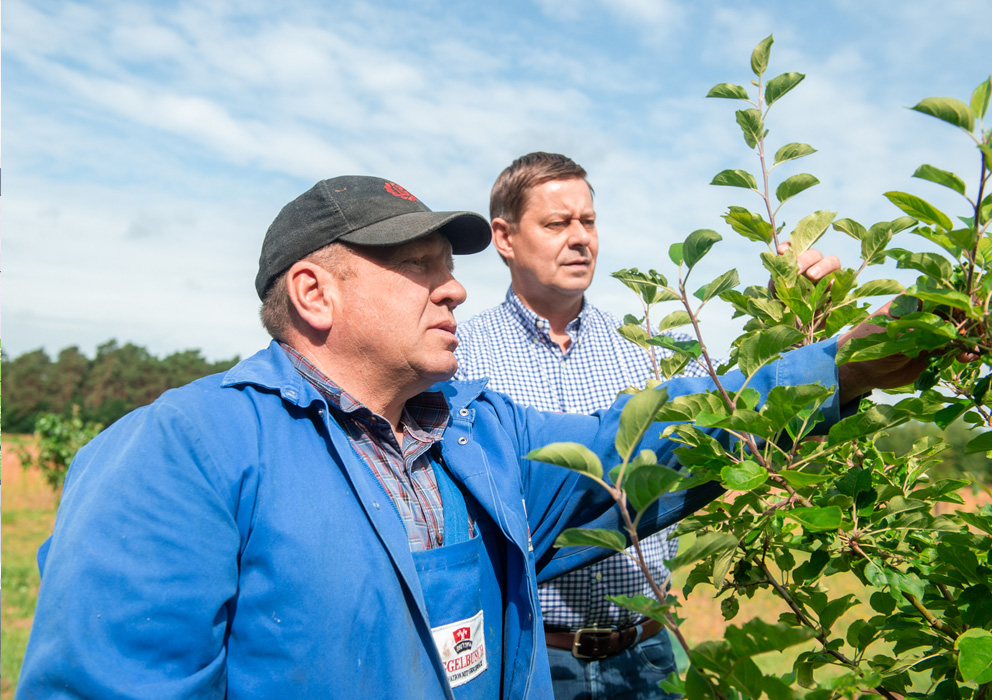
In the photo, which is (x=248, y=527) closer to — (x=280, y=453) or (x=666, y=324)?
(x=280, y=453)

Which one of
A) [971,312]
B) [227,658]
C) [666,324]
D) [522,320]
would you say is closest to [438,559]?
[227,658]

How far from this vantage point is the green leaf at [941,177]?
1026 millimetres

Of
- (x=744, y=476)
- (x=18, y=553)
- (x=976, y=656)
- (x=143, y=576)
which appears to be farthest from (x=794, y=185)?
(x=18, y=553)

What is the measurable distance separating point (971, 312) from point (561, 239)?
2.03m

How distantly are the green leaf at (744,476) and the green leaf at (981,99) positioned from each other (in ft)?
1.95

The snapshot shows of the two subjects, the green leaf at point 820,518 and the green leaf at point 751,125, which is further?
the green leaf at point 751,125

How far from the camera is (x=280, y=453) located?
1508 millimetres

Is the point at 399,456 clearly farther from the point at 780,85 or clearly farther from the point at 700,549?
the point at 780,85

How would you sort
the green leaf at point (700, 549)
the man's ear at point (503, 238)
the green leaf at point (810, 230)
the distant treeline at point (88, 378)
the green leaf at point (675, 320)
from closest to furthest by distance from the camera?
the green leaf at point (700, 549) → the green leaf at point (810, 230) → the green leaf at point (675, 320) → the man's ear at point (503, 238) → the distant treeline at point (88, 378)

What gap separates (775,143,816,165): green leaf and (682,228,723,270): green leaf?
0.38 meters

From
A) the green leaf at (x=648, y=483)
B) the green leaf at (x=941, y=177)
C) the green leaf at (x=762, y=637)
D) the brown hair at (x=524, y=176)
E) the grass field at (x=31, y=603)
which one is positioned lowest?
the grass field at (x=31, y=603)

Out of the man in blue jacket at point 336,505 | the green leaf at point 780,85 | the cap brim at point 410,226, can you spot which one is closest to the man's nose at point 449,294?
the man in blue jacket at point 336,505

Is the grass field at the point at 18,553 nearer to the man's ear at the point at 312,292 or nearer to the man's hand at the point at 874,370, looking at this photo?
the man's ear at the point at 312,292

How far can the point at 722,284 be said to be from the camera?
1416 millimetres
